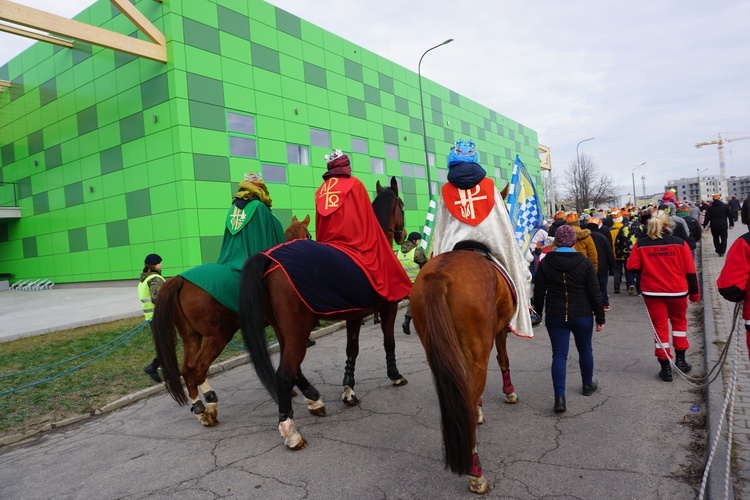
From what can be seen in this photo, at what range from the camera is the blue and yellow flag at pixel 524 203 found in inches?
258

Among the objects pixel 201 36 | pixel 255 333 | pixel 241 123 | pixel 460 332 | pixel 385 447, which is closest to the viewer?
pixel 460 332

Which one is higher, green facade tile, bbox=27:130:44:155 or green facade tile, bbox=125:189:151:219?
green facade tile, bbox=27:130:44:155

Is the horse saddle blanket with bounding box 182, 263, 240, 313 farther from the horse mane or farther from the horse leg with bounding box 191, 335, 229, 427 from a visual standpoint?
the horse mane

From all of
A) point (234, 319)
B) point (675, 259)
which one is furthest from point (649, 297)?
point (234, 319)

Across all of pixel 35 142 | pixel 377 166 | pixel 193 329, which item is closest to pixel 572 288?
pixel 193 329

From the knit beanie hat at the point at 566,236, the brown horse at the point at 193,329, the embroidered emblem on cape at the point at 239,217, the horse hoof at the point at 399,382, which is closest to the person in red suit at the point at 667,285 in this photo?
the knit beanie hat at the point at 566,236

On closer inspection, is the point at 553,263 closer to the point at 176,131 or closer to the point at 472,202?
the point at 472,202

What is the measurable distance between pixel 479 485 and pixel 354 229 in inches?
100

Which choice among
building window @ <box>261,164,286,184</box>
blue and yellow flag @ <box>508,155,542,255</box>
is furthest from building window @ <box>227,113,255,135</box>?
blue and yellow flag @ <box>508,155,542,255</box>

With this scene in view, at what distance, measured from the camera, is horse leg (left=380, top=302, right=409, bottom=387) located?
17.0 feet

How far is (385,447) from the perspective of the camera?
3902mm

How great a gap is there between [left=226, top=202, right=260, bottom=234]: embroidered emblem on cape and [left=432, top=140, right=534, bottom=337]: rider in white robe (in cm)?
217

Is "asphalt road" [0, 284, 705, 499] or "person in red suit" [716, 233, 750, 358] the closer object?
"asphalt road" [0, 284, 705, 499]

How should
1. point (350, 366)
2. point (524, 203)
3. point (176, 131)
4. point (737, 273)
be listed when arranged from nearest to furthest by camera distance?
point (737, 273)
point (350, 366)
point (524, 203)
point (176, 131)
